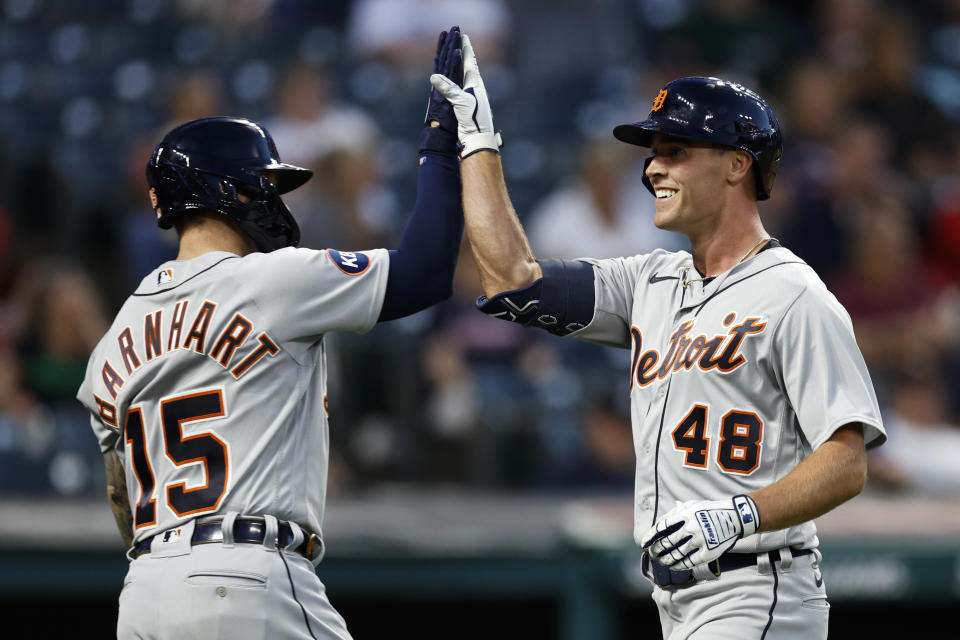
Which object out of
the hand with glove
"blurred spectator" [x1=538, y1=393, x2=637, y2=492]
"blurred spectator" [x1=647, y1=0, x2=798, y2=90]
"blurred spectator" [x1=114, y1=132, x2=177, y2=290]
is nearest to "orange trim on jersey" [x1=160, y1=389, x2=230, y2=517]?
the hand with glove

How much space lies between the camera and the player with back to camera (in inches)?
113

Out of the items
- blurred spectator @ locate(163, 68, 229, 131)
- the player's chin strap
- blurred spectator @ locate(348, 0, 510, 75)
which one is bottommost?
the player's chin strap

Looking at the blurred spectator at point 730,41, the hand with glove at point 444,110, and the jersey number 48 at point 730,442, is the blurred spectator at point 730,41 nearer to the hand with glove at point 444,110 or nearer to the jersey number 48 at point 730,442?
the hand with glove at point 444,110

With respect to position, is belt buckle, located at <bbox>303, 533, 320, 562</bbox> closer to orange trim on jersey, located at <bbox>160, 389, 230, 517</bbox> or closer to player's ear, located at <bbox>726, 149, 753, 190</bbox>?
orange trim on jersey, located at <bbox>160, 389, 230, 517</bbox>

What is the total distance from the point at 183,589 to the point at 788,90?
713 cm

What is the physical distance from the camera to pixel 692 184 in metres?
3.13

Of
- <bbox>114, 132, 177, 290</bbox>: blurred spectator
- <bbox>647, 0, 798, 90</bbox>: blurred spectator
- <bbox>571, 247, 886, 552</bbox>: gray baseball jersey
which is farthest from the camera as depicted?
<bbox>647, 0, 798, 90</bbox>: blurred spectator

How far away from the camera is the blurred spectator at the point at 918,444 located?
6488mm

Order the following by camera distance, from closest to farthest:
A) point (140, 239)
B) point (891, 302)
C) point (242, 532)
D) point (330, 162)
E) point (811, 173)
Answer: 1. point (242, 532)
2. point (140, 239)
3. point (891, 302)
4. point (330, 162)
5. point (811, 173)

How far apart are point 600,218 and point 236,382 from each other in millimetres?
5193

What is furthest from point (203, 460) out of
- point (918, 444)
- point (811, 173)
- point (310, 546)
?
point (811, 173)

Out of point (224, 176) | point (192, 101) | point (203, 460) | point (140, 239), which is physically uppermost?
point (192, 101)

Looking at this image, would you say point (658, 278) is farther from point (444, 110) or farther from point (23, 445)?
point (23, 445)

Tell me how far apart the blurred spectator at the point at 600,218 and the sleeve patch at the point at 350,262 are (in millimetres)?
4702
